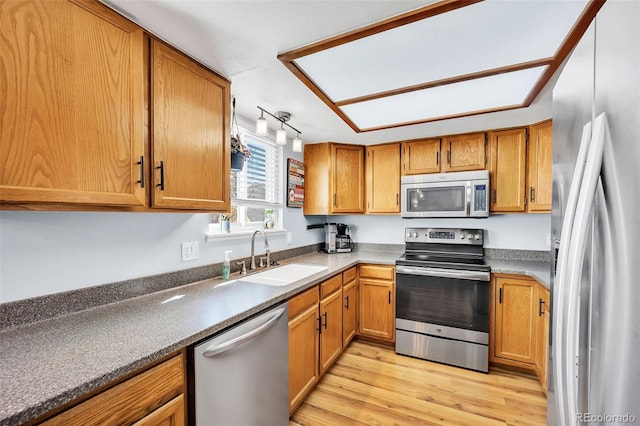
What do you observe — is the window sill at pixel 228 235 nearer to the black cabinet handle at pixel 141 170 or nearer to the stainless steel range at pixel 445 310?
the black cabinet handle at pixel 141 170

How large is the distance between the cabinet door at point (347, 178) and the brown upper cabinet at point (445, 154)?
51 centimetres

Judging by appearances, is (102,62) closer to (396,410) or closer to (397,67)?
(397,67)

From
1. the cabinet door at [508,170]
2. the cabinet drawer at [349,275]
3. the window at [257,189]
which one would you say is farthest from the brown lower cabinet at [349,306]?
the cabinet door at [508,170]

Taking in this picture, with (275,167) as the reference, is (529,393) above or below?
below

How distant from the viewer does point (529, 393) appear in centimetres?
205

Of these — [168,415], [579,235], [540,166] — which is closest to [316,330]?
[168,415]

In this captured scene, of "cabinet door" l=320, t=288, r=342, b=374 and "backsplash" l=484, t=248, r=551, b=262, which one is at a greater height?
"backsplash" l=484, t=248, r=551, b=262

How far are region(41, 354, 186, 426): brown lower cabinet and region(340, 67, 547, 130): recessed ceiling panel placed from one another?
6.29 feet

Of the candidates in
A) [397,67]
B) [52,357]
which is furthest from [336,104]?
[52,357]

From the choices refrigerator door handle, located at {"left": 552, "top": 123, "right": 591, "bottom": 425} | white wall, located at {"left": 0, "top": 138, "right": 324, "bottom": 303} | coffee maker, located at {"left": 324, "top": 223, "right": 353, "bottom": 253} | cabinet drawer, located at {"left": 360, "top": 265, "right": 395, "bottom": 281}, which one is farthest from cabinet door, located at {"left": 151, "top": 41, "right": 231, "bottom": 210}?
coffee maker, located at {"left": 324, "top": 223, "right": 353, "bottom": 253}

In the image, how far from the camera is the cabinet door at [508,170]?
2.50m

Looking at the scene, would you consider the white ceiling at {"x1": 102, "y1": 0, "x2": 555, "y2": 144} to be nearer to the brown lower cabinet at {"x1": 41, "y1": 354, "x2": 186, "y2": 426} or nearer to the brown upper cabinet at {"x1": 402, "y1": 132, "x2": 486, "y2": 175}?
the brown upper cabinet at {"x1": 402, "y1": 132, "x2": 486, "y2": 175}

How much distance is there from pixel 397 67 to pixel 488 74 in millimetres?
535

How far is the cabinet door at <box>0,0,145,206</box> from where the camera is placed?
813 mm
